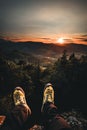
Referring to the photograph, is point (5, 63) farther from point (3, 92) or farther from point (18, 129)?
point (18, 129)

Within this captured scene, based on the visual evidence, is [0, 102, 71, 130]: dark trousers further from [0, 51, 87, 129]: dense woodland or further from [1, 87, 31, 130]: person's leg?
[0, 51, 87, 129]: dense woodland

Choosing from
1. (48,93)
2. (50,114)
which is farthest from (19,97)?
(50,114)

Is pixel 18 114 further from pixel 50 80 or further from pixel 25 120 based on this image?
pixel 50 80

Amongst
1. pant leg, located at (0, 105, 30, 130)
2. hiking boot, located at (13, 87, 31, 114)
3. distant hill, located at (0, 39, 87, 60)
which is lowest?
pant leg, located at (0, 105, 30, 130)

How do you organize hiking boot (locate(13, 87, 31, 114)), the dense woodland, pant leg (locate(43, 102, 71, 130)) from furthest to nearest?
the dense woodland < hiking boot (locate(13, 87, 31, 114)) < pant leg (locate(43, 102, 71, 130))

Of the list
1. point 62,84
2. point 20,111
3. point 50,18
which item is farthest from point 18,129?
point 50,18

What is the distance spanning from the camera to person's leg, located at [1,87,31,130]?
260 centimetres

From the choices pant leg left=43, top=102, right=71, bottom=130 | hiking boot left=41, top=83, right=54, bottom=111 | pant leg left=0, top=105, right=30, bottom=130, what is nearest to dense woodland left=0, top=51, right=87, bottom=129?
hiking boot left=41, top=83, right=54, bottom=111

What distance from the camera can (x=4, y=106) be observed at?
303 centimetres

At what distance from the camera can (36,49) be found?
122 inches

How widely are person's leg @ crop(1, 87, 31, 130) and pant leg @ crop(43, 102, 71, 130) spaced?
0.60 ft

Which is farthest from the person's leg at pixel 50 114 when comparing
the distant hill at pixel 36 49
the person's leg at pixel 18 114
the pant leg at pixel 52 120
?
the distant hill at pixel 36 49

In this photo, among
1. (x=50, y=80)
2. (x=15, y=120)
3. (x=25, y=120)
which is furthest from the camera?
(x=50, y=80)

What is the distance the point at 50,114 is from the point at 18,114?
0.96 ft
